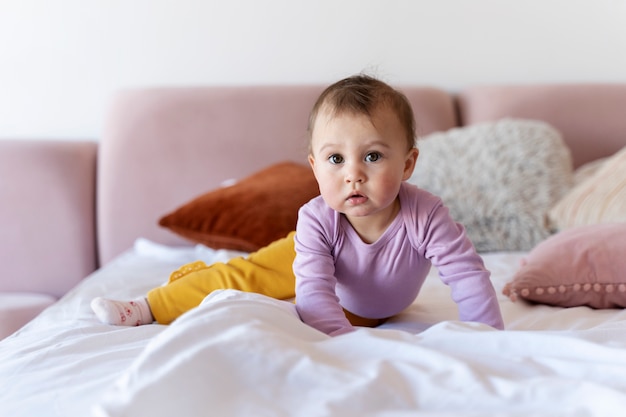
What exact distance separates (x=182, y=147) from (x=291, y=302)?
3.11 ft

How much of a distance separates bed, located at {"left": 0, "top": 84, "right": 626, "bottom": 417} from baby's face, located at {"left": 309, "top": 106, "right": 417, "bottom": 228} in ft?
0.65

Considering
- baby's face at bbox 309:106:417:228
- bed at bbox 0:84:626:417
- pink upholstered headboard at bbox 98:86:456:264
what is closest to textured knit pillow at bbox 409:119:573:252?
bed at bbox 0:84:626:417

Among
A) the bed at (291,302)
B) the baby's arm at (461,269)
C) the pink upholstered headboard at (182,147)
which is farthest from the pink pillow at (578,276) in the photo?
the pink upholstered headboard at (182,147)

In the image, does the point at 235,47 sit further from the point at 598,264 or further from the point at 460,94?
the point at 598,264

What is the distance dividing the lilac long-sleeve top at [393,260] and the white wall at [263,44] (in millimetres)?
1252

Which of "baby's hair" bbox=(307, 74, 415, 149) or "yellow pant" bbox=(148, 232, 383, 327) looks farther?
"yellow pant" bbox=(148, 232, 383, 327)

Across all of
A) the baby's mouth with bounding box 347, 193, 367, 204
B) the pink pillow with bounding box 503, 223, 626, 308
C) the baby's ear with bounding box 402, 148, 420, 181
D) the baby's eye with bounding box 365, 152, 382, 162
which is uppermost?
the baby's eye with bounding box 365, 152, 382, 162

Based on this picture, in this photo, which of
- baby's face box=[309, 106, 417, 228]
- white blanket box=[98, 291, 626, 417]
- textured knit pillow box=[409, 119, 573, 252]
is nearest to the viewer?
white blanket box=[98, 291, 626, 417]

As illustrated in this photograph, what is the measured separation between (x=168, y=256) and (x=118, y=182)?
1.25ft

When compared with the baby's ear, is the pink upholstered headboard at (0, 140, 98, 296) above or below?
below

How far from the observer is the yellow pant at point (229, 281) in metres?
1.37

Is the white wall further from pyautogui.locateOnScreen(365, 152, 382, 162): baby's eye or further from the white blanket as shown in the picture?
the white blanket

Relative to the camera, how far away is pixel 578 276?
4.60 feet

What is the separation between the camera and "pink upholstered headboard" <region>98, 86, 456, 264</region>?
218 centimetres
